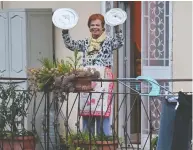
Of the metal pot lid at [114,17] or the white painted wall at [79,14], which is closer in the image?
the metal pot lid at [114,17]

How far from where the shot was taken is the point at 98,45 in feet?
20.1

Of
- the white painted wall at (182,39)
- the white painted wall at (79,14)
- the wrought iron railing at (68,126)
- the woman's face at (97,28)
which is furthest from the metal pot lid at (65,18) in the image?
the white painted wall at (182,39)

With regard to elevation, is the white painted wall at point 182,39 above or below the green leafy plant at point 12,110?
above

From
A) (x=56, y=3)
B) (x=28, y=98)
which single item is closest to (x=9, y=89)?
(x=28, y=98)

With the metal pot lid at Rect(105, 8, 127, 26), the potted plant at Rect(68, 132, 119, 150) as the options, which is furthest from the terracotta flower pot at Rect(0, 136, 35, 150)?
the metal pot lid at Rect(105, 8, 127, 26)

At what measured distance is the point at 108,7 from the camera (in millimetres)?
6906

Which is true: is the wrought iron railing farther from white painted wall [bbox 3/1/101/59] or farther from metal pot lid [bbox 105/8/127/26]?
white painted wall [bbox 3/1/101/59]

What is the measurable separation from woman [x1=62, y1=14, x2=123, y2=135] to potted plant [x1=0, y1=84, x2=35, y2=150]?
68cm

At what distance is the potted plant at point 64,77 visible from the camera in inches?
198

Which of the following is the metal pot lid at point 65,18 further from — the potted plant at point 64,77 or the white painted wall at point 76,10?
the white painted wall at point 76,10

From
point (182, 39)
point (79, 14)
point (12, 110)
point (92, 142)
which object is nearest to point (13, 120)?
point (12, 110)

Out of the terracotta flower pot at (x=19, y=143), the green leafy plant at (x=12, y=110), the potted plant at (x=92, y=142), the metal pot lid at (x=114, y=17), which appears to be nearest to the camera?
the potted plant at (x=92, y=142)

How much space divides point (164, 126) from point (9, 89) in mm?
2888

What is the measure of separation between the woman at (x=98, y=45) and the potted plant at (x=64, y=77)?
0.90 m
